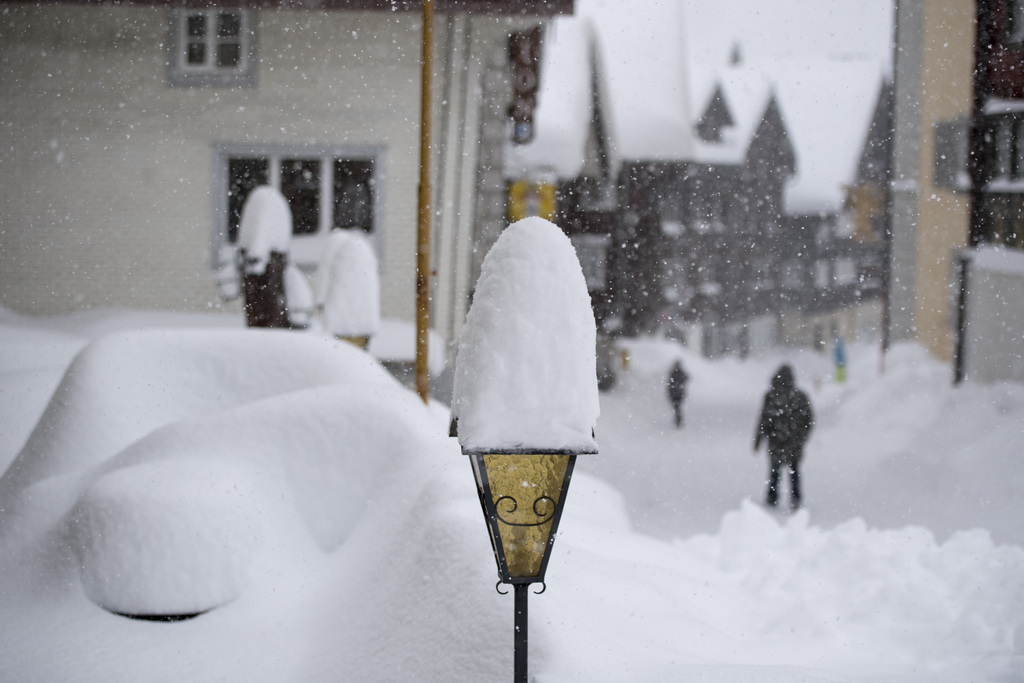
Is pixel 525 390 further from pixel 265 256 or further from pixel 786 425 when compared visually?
pixel 786 425

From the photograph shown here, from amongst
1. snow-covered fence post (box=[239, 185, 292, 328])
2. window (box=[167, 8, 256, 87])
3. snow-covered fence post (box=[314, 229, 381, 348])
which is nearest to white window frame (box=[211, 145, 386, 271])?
window (box=[167, 8, 256, 87])

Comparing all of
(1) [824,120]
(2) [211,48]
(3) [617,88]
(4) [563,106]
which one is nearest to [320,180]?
(2) [211,48]

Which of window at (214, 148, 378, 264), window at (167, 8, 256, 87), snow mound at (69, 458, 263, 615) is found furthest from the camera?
window at (214, 148, 378, 264)

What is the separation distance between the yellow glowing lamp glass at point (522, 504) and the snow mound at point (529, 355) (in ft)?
0.39

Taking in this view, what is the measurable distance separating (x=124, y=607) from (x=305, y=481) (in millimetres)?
898

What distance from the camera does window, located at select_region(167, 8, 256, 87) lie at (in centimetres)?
797

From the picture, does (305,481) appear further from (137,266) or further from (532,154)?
(532,154)

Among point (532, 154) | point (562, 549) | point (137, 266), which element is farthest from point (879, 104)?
point (562, 549)

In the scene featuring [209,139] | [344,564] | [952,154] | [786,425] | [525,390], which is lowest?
[786,425]

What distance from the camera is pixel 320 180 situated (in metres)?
8.19

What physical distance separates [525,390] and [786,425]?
606cm

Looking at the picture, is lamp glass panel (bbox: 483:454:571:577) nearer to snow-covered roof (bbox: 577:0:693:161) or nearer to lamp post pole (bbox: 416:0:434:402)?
lamp post pole (bbox: 416:0:434:402)

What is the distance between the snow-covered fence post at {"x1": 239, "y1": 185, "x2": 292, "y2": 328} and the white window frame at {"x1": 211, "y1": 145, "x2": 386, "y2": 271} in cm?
84

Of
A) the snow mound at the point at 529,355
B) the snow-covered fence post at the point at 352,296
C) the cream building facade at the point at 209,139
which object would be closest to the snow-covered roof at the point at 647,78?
the cream building facade at the point at 209,139
